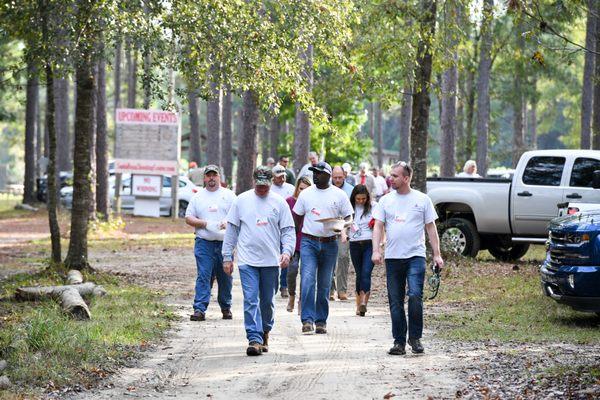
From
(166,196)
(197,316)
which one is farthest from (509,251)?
(166,196)

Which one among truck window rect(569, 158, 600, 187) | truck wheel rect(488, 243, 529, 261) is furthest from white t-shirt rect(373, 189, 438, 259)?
truck wheel rect(488, 243, 529, 261)

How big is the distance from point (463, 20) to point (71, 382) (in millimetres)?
13050

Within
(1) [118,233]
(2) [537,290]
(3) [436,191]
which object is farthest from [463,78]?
(2) [537,290]

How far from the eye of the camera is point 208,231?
46.8 ft

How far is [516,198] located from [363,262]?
7.32 meters

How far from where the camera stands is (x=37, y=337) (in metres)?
11.0

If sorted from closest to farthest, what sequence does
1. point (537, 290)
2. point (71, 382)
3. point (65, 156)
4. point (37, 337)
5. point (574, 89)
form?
1. point (71, 382)
2. point (37, 337)
3. point (537, 290)
4. point (65, 156)
5. point (574, 89)

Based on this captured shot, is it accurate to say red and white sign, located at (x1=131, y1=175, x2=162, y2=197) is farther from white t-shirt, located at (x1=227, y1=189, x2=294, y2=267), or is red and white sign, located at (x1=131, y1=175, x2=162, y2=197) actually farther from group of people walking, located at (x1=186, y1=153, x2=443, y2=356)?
white t-shirt, located at (x1=227, y1=189, x2=294, y2=267)

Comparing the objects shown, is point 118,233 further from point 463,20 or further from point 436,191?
point 463,20

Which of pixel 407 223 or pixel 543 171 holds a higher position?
pixel 543 171

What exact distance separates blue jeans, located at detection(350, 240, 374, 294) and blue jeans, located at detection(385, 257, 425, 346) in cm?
331

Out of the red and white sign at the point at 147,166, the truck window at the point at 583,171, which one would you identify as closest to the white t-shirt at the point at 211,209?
the truck window at the point at 583,171

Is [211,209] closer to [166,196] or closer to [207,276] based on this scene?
[207,276]

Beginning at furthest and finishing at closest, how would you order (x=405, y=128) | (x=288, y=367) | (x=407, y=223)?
(x=405, y=128) < (x=407, y=223) < (x=288, y=367)
